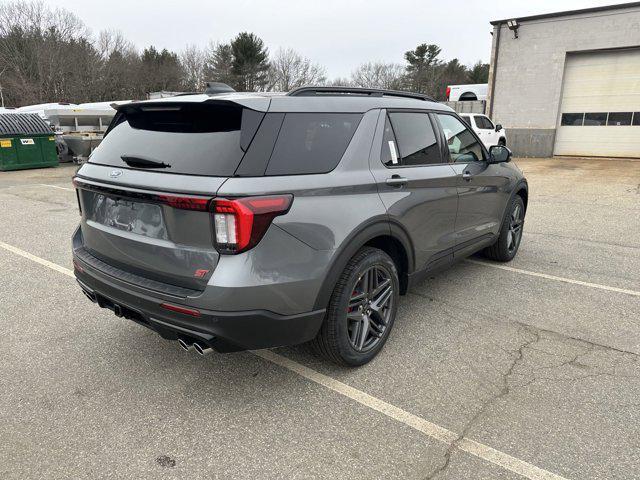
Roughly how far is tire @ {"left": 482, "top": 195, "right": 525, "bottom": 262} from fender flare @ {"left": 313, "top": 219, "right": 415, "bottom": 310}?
2456 mm

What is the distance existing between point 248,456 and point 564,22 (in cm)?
2023

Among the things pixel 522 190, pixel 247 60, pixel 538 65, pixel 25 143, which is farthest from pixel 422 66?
pixel 522 190

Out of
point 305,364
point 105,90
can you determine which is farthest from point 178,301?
point 105,90

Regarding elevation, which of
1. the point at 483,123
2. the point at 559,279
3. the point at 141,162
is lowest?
the point at 559,279

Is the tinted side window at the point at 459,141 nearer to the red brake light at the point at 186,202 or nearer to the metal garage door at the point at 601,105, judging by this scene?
the red brake light at the point at 186,202

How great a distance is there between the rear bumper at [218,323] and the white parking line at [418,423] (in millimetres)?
454

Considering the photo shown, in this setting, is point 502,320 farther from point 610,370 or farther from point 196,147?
point 196,147

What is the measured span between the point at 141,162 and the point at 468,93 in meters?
25.8

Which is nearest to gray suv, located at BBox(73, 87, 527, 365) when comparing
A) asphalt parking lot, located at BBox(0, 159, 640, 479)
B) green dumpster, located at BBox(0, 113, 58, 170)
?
asphalt parking lot, located at BBox(0, 159, 640, 479)

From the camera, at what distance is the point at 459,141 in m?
4.30

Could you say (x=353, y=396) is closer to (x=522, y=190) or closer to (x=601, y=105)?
(x=522, y=190)

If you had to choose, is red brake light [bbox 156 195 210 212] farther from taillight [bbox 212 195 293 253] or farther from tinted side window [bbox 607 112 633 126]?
tinted side window [bbox 607 112 633 126]

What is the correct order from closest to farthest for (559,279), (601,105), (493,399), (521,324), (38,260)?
(493,399) → (521,324) → (559,279) → (38,260) → (601,105)

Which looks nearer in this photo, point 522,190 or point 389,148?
point 389,148
